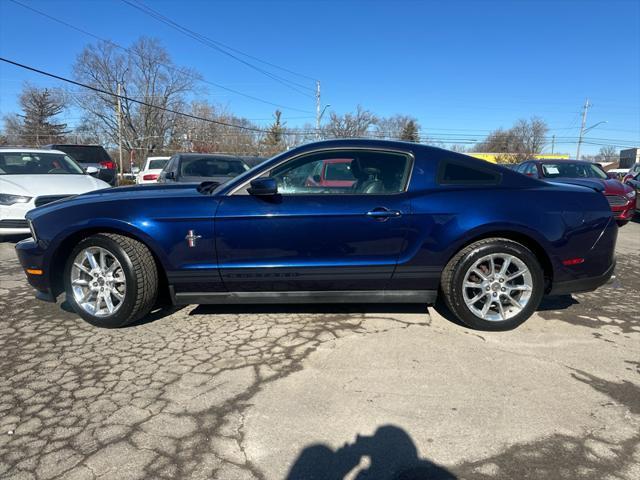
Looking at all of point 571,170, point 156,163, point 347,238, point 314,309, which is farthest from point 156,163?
point 347,238

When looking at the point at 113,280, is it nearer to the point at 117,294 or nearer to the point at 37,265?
the point at 117,294

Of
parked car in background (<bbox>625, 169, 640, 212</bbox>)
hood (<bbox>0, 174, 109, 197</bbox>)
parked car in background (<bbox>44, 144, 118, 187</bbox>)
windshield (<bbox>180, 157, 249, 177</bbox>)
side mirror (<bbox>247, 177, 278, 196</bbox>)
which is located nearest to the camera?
side mirror (<bbox>247, 177, 278, 196</bbox>)

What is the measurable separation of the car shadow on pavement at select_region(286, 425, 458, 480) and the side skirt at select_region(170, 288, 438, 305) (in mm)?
1400

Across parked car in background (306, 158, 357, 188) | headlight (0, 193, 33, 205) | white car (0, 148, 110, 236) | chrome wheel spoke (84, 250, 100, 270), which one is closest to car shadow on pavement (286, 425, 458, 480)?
parked car in background (306, 158, 357, 188)

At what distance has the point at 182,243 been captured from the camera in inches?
Answer: 134

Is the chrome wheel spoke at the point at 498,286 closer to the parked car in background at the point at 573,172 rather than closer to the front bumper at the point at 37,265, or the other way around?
the front bumper at the point at 37,265

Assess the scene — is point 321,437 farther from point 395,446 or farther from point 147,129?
point 147,129

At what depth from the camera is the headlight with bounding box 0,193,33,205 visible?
6.57 meters

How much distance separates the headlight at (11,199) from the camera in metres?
6.57

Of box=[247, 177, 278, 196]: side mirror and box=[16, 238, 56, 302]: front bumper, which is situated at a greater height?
box=[247, 177, 278, 196]: side mirror

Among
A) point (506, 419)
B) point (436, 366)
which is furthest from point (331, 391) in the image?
point (506, 419)

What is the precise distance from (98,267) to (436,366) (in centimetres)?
280

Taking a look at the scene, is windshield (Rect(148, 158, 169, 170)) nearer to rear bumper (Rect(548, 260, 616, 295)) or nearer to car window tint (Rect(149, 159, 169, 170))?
car window tint (Rect(149, 159, 169, 170))

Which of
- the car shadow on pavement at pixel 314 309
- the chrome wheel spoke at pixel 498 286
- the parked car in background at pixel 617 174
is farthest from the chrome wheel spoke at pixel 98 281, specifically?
the parked car in background at pixel 617 174
